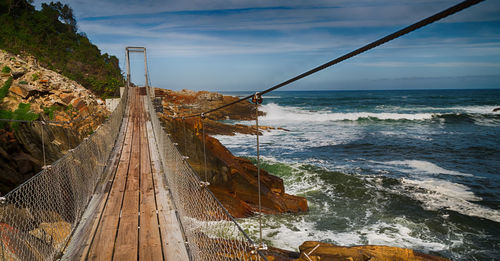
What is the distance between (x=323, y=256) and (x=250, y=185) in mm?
3372

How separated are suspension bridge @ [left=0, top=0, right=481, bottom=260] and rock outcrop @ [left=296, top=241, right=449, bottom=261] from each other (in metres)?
0.87

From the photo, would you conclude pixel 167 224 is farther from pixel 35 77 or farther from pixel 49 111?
pixel 35 77

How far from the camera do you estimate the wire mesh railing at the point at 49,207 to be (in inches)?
89.3

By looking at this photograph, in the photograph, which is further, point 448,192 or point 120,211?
point 448,192

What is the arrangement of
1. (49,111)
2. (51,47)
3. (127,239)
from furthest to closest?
(51,47), (49,111), (127,239)

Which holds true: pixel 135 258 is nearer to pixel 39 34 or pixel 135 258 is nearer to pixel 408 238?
pixel 408 238

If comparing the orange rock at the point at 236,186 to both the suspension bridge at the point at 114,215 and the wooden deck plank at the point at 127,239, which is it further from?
the wooden deck plank at the point at 127,239

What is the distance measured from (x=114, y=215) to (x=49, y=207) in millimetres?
675

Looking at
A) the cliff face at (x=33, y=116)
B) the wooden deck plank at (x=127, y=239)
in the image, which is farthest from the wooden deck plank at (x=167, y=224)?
the cliff face at (x=33, y=116)

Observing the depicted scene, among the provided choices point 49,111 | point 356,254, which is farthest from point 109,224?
point 49,111

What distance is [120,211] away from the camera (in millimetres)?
3584

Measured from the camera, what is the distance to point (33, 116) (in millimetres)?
6625

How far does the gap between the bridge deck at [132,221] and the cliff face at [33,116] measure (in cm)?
129

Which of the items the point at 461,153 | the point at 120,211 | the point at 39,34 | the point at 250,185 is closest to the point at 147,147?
the point at 250,185
